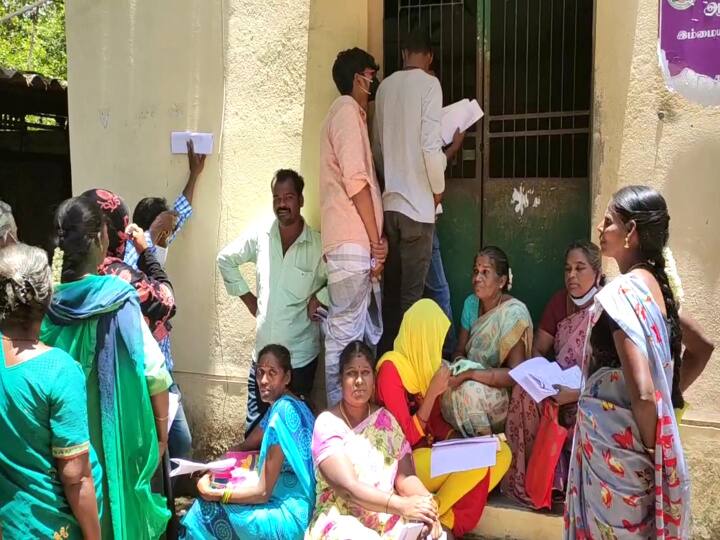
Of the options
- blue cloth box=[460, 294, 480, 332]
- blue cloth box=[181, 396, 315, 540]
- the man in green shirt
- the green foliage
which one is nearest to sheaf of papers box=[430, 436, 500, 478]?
blue cloth box=[181, 396, 315, 540]

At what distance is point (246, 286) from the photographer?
4375 millimetres

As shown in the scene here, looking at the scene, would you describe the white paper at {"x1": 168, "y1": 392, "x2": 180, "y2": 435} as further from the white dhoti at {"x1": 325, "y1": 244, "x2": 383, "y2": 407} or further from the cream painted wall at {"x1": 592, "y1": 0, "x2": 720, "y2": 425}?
the cream painted wall at {"x1": 592, "y1": 0, "x2": 720, "y2": 425}

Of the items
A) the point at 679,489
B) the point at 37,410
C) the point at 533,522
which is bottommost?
the point at 533,522

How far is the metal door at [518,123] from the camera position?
14.0 feet

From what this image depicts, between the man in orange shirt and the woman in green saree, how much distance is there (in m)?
1.25

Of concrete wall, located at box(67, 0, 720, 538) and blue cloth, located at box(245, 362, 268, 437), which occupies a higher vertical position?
concrete wall, located at box(67, 0, 720, 538)

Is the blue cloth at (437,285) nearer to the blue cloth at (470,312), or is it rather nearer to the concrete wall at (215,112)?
the blue cloth at (470,312)

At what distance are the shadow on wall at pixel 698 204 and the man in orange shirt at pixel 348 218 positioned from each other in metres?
1.38

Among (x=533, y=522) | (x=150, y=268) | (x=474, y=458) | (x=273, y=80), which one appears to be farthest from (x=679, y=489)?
(x=273, y=80)

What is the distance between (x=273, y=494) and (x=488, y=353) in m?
1.23

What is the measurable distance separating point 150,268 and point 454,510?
69.4 inches

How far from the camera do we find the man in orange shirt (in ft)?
12.3

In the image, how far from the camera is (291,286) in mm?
4066

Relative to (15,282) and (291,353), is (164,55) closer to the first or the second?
(291,353)
